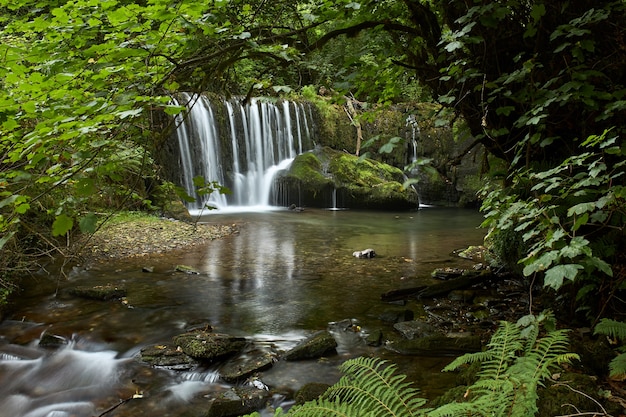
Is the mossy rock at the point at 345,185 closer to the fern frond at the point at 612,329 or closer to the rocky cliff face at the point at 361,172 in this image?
the rocky cliff face at the point at 361,172

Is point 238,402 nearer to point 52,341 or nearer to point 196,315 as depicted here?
point 196,315

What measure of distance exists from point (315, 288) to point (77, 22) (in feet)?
16.9

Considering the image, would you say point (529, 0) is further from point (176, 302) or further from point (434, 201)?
point (434, 201)

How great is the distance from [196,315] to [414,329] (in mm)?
2866

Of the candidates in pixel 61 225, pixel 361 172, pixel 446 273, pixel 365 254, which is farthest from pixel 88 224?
pixel 361 172

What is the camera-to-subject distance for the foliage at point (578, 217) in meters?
2.49

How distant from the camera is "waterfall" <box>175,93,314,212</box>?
1739 cm

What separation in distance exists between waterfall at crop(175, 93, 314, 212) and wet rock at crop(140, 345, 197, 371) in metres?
12.2

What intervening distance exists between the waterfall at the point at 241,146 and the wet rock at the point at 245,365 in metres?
12.6

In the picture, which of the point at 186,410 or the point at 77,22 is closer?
the point at 77,22

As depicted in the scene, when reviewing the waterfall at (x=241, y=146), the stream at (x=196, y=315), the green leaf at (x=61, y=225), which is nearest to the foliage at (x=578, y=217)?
the stream at (x=196, y=315)

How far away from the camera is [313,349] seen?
15.9 feet

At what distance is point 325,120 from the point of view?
21.2m

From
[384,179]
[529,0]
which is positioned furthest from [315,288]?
[384,179]
